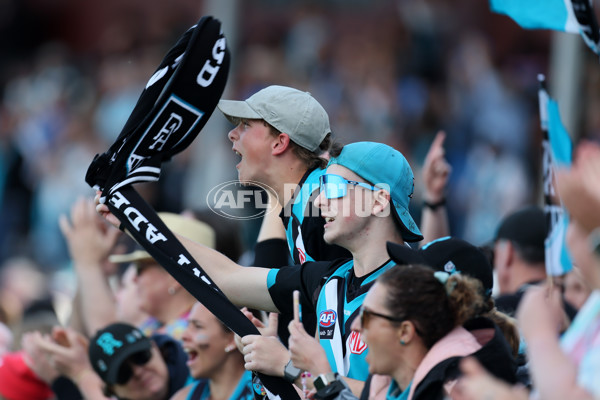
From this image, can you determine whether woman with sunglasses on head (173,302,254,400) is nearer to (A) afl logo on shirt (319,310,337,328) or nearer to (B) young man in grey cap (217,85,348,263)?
(B) young man in grey cap (217,85,348,263)

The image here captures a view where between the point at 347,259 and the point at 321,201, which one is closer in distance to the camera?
the point at 321,201

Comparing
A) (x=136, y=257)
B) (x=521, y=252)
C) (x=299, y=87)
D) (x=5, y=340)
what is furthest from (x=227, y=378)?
(x=299, y=87)

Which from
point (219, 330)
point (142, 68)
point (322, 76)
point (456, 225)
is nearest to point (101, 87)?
point (142, 68)

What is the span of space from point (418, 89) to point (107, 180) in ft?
27.3

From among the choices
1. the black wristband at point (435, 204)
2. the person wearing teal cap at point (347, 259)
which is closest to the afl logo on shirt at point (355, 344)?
the person wearing teal cap at point (347, 259)

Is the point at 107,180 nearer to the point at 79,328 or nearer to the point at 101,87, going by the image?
the point at 79,328

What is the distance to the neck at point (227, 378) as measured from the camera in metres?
4.68

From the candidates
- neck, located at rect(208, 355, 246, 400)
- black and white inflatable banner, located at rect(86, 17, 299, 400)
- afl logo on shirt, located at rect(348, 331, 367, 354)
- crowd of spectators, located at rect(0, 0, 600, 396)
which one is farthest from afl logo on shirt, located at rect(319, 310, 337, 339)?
crowd of spectators, located at rect(0, 0, 600, 396)

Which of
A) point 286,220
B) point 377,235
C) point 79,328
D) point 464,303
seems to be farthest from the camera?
point 79,328

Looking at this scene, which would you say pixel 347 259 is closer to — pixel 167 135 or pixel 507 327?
pixel 507 327

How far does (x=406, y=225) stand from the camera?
157 inches

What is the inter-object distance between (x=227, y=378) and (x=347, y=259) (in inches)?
37.6

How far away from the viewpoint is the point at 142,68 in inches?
527

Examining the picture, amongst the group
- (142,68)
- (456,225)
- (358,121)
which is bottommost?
(456,225)
